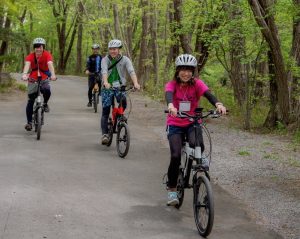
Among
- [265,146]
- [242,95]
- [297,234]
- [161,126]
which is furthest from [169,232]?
[242,95]

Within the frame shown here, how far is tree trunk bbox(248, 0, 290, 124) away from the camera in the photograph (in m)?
11.4

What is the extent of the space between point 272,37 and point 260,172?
402 centimetres

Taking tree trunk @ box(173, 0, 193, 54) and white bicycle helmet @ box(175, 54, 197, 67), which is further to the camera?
tree trunk @ box(173, 0, 193, 54)

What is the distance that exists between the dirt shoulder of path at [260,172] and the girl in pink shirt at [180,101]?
1270 millimetres

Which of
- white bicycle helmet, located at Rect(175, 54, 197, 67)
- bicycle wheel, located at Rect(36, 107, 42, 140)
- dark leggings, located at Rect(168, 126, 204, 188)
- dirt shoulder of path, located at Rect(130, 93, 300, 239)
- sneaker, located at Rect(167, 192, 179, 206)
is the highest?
white bicycle helmet, located at Rect(175, 54, 197, 67)

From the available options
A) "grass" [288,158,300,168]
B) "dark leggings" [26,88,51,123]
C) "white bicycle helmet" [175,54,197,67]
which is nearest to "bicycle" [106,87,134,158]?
"dark leggings" [26,88,51,123]

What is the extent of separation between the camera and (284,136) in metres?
13.1

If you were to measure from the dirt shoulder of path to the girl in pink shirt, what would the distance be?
1270mm

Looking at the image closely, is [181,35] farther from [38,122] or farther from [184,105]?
[184,105]

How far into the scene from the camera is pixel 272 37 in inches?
466

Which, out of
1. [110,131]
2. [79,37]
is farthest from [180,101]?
[79,37]

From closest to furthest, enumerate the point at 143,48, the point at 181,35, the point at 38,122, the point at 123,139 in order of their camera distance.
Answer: the point at 123,139
the point at 38,122
the point at 181,35
the point at 143,48

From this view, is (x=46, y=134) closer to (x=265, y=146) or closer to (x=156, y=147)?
(x=156, y=147)

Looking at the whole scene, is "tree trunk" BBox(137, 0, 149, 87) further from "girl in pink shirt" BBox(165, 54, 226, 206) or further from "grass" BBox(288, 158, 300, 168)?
"girl in pink shirt" BBox(165, 54, 226, 206)
